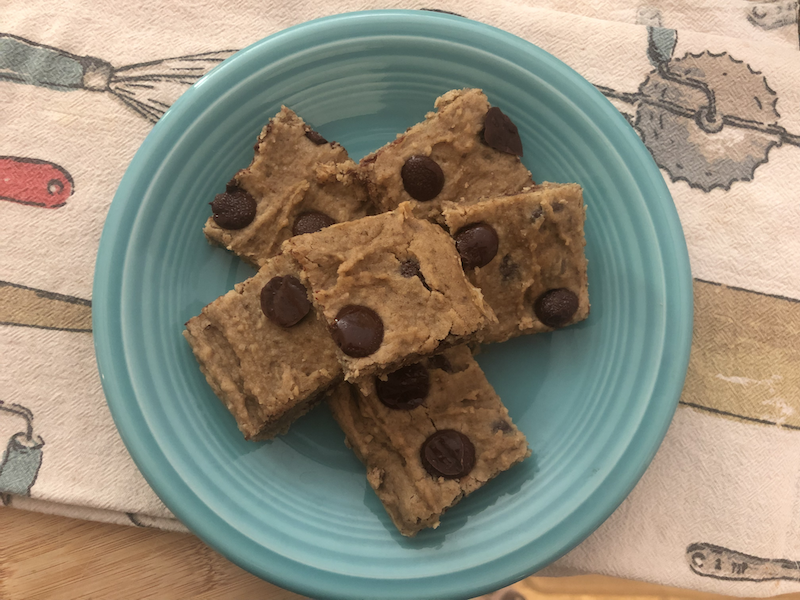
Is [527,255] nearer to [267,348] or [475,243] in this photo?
[475,243]

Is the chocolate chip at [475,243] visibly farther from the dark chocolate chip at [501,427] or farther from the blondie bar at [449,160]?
the dark chocolate chip at [501,427]

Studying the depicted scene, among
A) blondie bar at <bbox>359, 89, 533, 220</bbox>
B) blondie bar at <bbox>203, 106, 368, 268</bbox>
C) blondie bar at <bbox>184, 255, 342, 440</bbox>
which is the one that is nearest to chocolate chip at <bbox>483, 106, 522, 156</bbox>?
blondie bar at <bbox>359, 89, 533, 220</bbox>

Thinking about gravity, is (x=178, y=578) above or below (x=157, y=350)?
below

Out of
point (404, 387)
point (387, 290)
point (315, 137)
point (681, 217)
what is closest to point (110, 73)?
point (315, 137)

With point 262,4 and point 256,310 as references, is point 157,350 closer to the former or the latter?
point 256,310

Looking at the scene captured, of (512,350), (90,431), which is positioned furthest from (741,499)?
(90,431)

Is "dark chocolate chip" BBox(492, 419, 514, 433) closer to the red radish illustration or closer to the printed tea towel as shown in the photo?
the printed tea towel

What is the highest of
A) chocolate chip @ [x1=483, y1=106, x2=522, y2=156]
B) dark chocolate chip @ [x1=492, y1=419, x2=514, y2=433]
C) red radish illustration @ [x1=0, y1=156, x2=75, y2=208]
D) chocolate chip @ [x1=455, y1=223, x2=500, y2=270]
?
red radish illustration @ [x1=0, y1=156, x2=75, y2=208]
